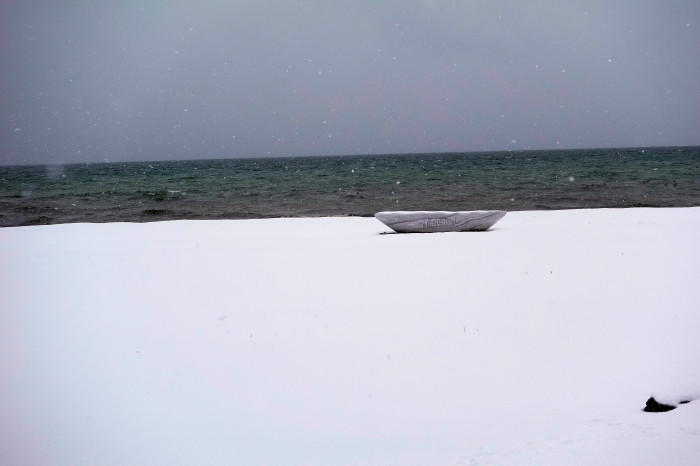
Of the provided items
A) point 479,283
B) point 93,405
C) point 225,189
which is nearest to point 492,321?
point 479,283

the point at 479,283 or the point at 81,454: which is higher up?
the point at 479,283

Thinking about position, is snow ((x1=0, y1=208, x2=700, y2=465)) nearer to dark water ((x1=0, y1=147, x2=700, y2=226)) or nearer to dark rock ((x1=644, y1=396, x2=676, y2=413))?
dark rock ((x1=644, y1=396, x2=676, y2=413))

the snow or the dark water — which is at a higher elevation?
the dark water

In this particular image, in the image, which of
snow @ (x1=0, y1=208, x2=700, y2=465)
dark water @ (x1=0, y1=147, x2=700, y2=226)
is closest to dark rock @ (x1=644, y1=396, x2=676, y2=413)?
snow @ (x1=0, y1=208, x2=700, y2=465)

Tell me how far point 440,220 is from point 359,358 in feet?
25.5

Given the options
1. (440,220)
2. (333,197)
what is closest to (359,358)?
(440,220)

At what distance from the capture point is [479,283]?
7684 millimetres

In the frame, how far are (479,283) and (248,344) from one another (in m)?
3.20

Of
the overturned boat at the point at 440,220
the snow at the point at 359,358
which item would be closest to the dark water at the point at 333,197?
the overturned boat at the point at 440,220

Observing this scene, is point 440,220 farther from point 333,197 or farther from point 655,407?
point 333,197

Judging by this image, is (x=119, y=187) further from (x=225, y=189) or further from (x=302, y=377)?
(x=302, y=377)

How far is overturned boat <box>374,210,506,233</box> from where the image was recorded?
12820 mm

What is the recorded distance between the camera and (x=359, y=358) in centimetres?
543

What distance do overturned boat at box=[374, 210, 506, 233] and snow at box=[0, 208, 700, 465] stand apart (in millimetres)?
2931
